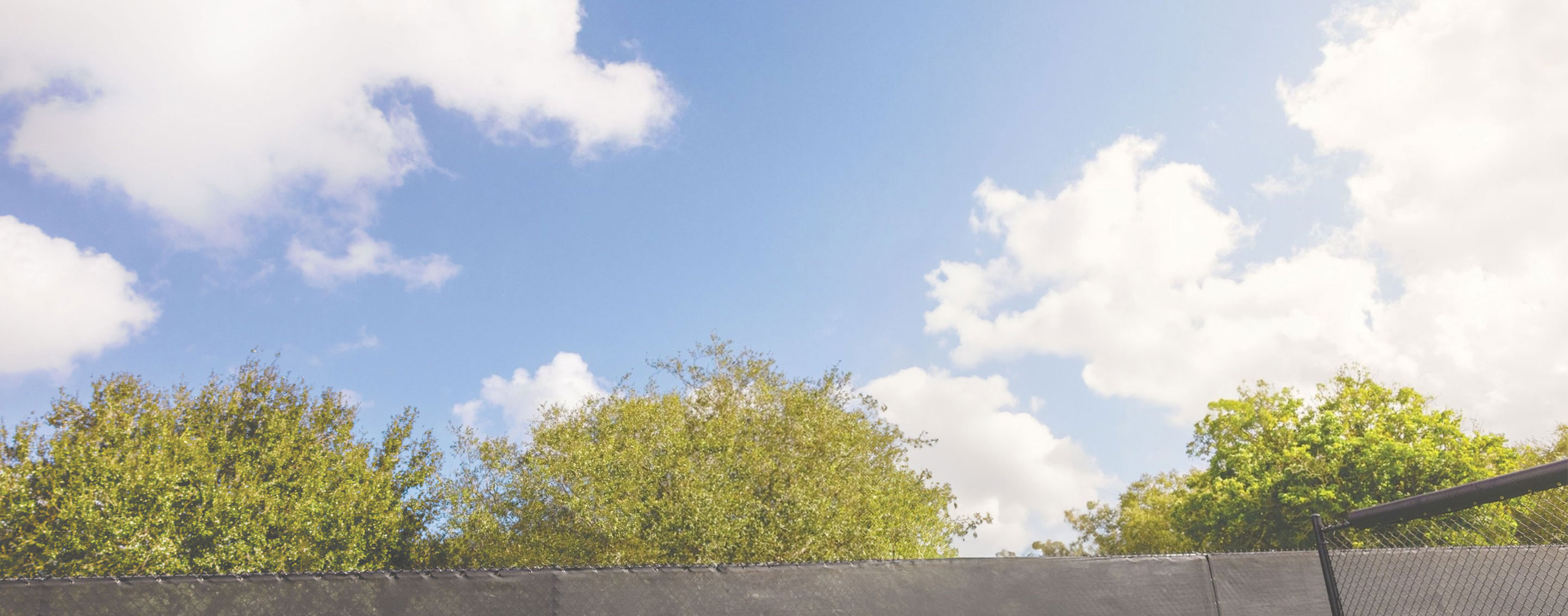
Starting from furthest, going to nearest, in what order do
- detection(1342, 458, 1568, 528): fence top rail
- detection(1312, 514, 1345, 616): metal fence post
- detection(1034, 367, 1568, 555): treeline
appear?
detection(1034, 367, 1568, 555): treeline, detection(1312, 514, 1345, 616): metal fence post, detection(1342, 458, 1568, 528): fence top rail

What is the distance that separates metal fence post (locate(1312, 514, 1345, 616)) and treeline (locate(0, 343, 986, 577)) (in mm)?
10187

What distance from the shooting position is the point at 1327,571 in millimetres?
5910

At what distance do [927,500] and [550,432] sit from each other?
44.4ft

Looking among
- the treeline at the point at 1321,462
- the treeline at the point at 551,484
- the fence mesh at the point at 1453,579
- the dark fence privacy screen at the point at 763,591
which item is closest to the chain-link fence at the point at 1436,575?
the fence mesh at the point at 1453,579

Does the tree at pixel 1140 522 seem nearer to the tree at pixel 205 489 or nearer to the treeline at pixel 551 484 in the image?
the treeline at pixel 551 484

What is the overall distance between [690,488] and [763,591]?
10264mm

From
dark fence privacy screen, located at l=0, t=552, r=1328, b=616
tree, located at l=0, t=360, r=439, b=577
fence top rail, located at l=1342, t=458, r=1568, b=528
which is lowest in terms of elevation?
dark fence privacy screen, located at l=0, t=552, r=1328, b=616

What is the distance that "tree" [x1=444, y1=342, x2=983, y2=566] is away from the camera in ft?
49.4

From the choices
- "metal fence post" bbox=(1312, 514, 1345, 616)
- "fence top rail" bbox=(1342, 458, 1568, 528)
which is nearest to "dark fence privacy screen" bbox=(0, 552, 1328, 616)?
"metal fence post" bbox=(1312, 514, 1345, 616)

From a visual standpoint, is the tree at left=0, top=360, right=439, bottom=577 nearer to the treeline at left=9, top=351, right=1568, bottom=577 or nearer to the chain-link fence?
the treeline at left=9, top=351, right=1568, bottom=577

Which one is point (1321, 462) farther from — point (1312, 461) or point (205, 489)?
point (205, 489)

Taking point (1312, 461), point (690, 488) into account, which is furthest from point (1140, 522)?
point (690, 488)

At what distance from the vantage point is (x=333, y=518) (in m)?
19.0

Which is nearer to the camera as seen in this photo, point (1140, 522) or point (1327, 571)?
point (1327, 571)
